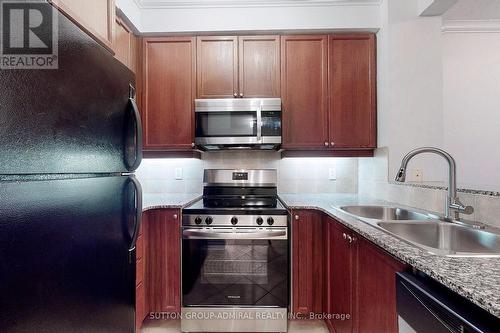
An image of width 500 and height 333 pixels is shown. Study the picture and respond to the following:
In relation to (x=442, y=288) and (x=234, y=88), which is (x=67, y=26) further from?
(x=234, y=88)

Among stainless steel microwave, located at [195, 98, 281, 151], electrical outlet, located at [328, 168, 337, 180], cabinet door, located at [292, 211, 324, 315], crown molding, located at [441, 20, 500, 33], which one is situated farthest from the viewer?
electrical outlet, located at [328, 168, 337, 180]

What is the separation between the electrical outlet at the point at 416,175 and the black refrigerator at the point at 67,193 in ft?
6.58

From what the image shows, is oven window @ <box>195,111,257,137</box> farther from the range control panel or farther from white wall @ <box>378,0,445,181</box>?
white wall @ <box>378,0,445,181</box>

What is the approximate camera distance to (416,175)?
83.3 inches

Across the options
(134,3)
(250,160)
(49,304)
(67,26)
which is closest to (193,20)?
(134,3)

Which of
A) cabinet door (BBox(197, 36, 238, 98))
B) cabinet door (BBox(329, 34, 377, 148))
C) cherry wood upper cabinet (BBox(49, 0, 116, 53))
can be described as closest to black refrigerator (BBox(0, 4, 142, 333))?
cherry wood upper cabinet (BBox(49, 0, 116, 53))

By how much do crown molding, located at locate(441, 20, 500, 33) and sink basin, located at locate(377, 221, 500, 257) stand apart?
221 centimetres

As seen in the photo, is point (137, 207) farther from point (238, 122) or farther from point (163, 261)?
point (238, 122)

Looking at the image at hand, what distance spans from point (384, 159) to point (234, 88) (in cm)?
139

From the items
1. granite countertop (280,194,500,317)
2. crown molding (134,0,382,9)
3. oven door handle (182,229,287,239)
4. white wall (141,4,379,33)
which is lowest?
oven door handle (182,229,287,239)

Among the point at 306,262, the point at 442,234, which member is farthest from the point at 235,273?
the point at 442,234

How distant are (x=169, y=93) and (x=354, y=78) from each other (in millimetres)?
1616

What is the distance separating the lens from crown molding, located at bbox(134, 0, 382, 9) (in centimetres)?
229

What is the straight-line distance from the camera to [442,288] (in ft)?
2.48
